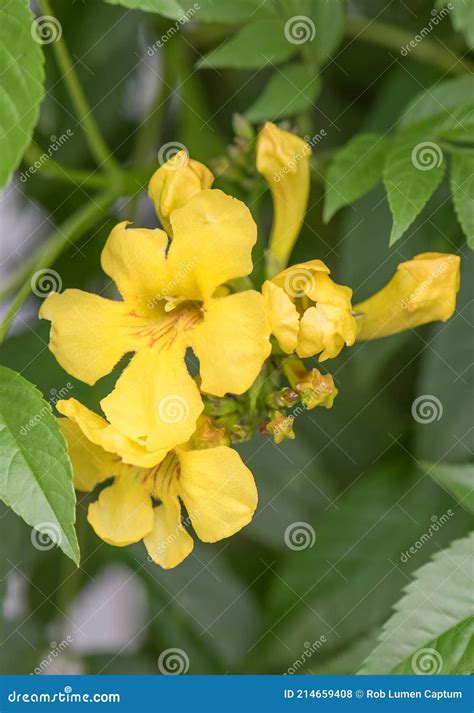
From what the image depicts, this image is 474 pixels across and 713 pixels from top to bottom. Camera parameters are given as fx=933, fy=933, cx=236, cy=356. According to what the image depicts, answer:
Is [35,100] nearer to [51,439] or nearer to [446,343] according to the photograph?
[51,439]

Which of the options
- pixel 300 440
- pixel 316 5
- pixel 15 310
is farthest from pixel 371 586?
pixel 316 5

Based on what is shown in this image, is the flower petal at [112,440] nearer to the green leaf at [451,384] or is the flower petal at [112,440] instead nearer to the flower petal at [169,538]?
the flower petal at [169,538]

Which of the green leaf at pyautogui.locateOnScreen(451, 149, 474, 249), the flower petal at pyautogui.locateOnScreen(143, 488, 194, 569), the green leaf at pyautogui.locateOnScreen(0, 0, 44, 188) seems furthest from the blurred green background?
the green leaf at pyautogui.locateOnScreen(0, 0, 44, 188)

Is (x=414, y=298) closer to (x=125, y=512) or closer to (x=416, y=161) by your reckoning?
(x=416, y=161)

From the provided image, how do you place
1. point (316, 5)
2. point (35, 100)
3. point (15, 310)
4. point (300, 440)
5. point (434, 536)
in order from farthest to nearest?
point (300, 440) < point (434, 536) < point (316, 5) < point (15, 310) < point (35, 100)

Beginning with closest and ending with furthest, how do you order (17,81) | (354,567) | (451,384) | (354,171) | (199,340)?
(17,81) → (199,340) → (354,171) → (451,384) → (354,567)

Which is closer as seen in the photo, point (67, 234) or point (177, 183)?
point (177, 183)

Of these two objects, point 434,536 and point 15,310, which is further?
point 434,536

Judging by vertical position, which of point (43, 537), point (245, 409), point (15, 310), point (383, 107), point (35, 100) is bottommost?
point (43, 537)

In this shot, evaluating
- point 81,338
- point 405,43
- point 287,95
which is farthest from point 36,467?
point 405,43
